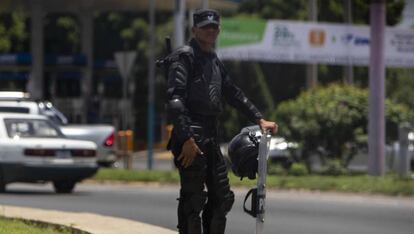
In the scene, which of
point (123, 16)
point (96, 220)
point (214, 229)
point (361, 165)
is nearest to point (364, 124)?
point (361, 165)

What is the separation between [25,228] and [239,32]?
21.9 meters

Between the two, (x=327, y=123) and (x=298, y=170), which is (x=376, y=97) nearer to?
(x=327, y=123)

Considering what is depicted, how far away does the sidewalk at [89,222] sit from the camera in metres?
9.98

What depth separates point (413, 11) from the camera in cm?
3712

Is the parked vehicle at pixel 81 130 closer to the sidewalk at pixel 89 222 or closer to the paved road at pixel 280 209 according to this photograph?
the paved road at pixel 280 209

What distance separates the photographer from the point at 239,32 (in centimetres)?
3078

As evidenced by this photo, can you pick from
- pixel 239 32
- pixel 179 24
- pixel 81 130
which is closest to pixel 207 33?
pixel 81 130

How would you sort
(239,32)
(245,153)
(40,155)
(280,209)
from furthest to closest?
(239,32) < (40,155) < (280,209) < (245,153)

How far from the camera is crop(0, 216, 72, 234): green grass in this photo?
9102 mm

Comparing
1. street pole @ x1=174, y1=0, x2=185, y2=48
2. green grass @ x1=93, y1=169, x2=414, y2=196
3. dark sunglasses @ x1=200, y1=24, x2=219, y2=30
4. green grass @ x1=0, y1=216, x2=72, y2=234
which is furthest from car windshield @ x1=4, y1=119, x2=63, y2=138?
dark sunglasses @ x1=200, y1=24, x2=219, y2=30

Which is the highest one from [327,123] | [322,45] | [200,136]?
[322,45]

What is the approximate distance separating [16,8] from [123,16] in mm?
13161

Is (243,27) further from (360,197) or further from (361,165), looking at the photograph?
(360,197)

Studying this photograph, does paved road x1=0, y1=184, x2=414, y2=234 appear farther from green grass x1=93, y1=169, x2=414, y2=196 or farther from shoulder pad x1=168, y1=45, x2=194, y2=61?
shoulder pad x1=168, y1=45, x2=194, y2=61
